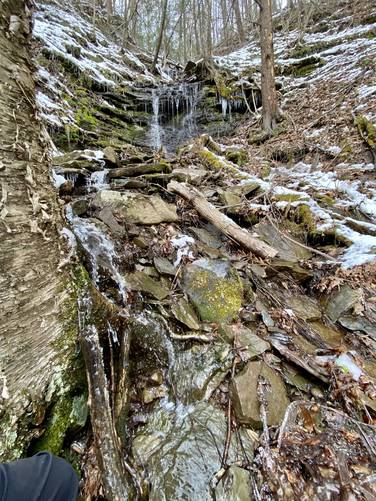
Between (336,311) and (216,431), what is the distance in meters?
1.84

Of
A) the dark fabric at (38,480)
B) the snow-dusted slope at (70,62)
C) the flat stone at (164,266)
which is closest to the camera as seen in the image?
the dark fabric at (38,480)

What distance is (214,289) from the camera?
9.73ft

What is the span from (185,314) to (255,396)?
0.95m

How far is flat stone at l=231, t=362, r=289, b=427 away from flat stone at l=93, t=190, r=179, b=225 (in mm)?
2300

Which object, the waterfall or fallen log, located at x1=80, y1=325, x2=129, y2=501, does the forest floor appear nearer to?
fallen log, located at x1=80, y1=325, x2=129, y2=501

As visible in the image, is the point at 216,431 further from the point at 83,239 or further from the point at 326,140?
the point at 326,140

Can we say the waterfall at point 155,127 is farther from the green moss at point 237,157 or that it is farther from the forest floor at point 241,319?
the forest floor at point 241,319

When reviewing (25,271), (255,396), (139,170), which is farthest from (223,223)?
(25,271)

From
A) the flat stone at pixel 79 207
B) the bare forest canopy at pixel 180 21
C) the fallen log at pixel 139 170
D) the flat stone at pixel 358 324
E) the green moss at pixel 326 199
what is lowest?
the flat stone at pixel 358 324

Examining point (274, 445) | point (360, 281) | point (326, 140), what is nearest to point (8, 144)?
point (274, 445)

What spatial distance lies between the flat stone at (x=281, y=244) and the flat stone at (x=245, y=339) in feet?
4.49

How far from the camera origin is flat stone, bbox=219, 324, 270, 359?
8.19 feet

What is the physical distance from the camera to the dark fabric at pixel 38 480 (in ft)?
3.29

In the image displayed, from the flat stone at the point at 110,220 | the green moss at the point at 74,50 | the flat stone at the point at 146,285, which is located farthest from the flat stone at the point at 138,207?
the green moss at the point at 74,50
